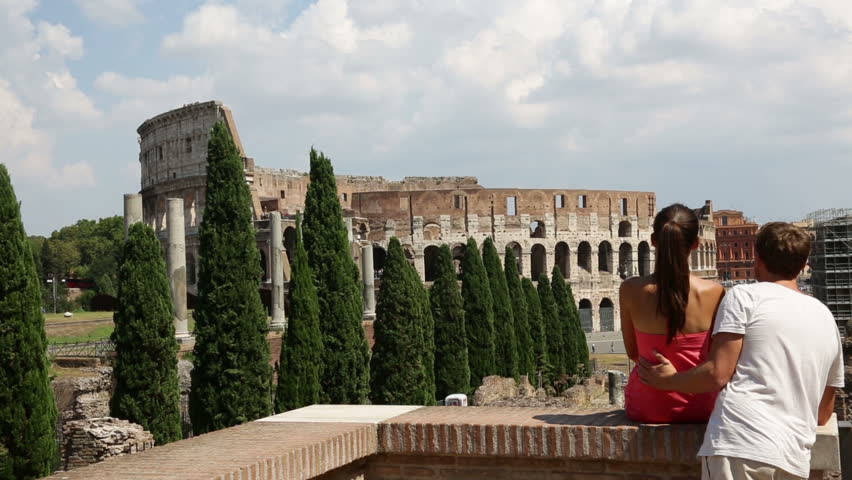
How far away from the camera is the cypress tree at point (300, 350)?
1435 cm

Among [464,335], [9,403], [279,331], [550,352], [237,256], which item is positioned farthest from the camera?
[550,352]

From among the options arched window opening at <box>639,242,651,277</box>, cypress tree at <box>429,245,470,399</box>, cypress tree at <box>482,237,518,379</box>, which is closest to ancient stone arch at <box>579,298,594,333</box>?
arched window opening at <box>639,242,651,277</box>

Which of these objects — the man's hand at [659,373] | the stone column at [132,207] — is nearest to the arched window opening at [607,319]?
the stone column at [132,207]

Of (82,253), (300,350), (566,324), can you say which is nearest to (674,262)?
(300,350)

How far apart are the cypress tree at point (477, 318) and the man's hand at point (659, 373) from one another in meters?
20.2

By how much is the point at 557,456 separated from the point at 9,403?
7790 mm

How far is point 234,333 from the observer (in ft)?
43.1

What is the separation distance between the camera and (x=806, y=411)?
2.63 meters

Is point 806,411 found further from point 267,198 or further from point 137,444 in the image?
point 267,198

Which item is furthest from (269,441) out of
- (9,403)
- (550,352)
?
(550,352)

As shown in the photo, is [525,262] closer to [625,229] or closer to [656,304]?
[625,229]

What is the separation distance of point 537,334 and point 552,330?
4.93ft

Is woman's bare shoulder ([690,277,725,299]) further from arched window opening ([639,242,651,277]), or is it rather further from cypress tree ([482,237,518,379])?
arched window opening ([639,242,651,277])

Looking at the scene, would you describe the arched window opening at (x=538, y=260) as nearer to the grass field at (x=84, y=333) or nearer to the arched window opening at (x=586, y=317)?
the arched window opening at (x=586, y=317)
